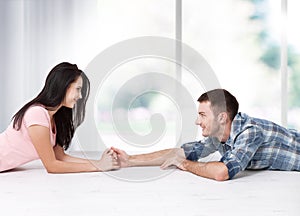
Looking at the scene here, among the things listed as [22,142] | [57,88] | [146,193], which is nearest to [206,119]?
[146,193]

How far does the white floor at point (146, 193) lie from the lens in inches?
70.8

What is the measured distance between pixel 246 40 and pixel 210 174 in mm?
2185

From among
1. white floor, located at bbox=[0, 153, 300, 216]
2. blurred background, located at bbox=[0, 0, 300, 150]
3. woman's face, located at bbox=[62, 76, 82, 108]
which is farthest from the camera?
blurred background, located at bbox=[0, 0, 300, 150]

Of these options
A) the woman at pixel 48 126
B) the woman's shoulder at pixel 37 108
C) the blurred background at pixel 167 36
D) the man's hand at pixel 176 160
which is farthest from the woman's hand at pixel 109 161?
the blurred background at pixel 167 36

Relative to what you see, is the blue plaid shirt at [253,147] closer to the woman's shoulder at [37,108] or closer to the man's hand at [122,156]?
the man's hand at [122,156]

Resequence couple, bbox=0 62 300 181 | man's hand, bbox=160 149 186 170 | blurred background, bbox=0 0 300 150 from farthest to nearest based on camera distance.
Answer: blurred background, bbox=0 0 300 150 < man's hand, bbox=160 149 186 170 < couple, bbox=0 62 300 181

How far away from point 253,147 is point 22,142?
1108mm

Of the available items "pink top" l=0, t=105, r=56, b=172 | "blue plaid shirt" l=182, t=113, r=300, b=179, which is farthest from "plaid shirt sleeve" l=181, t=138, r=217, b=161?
"pink top" l=0, t=105, r=56, b=172

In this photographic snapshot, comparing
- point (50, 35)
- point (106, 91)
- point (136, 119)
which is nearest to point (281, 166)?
point (136, 119)

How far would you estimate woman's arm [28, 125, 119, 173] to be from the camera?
7.97 feet

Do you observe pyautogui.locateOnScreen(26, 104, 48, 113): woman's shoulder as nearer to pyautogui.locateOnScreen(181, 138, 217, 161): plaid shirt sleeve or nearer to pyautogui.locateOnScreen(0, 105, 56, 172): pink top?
pyautogui.locateOnScreen(0, 105, 56, 172): pink top

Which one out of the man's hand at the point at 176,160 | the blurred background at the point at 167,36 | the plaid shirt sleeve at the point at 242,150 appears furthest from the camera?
the blurred background at the point at 167,36

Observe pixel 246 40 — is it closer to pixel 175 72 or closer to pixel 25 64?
pixel 175 72

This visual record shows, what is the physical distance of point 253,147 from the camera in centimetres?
239
